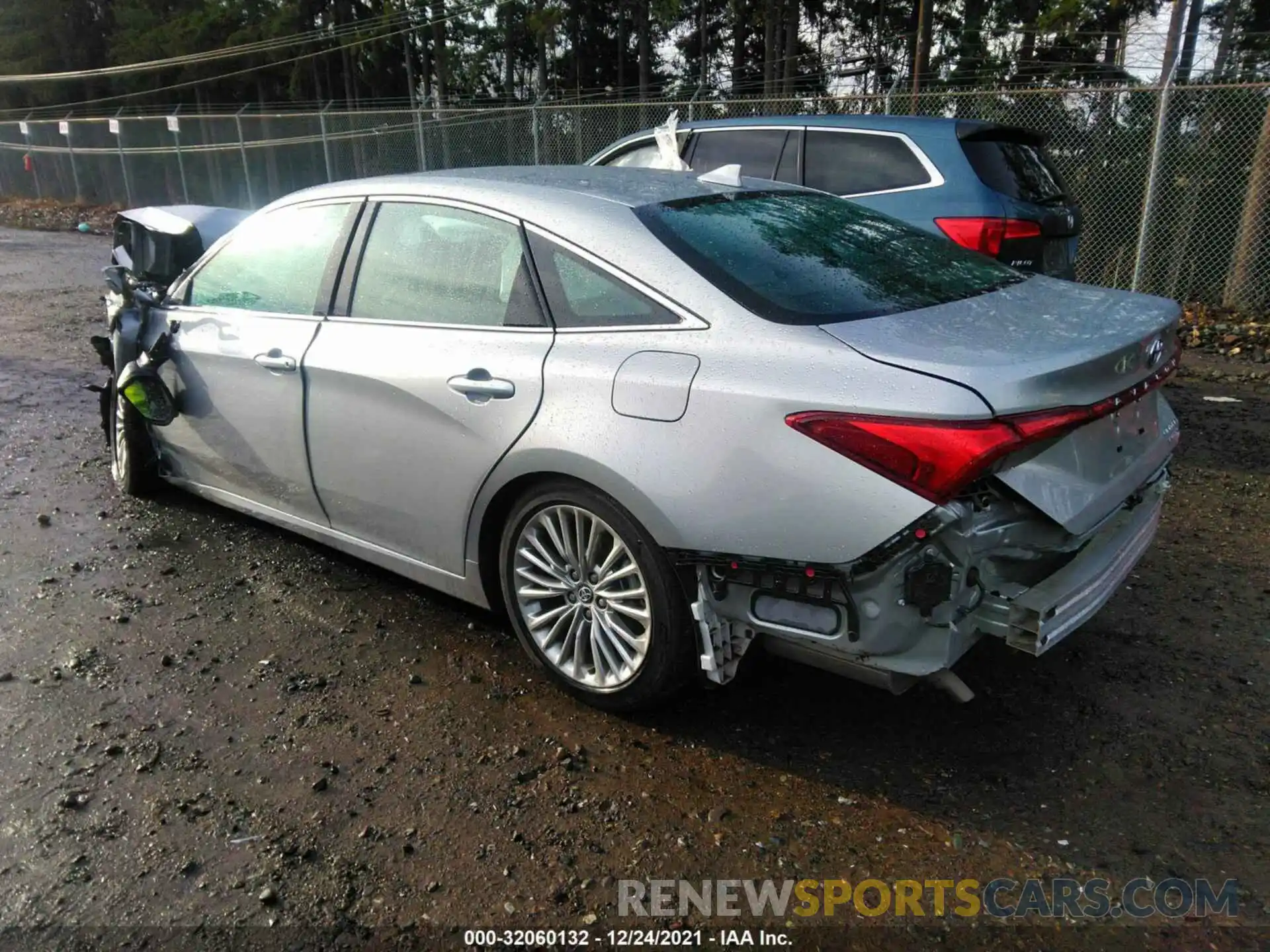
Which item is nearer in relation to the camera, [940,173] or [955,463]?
[955,463]

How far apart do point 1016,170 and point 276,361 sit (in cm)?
491

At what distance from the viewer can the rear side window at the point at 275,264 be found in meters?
3.81

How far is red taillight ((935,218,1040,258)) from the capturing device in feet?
19.3

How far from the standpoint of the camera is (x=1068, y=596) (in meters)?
2.56

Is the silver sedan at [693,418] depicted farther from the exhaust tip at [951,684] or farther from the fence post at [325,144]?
the fence post at [325,144]

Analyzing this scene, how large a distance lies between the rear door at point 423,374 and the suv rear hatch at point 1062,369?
1.06 meters

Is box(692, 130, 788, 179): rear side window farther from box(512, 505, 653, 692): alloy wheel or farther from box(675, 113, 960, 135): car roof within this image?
box(512, 505, 653, 692): alloy wheel

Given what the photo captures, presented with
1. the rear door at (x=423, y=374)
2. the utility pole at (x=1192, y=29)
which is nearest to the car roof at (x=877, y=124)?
the rear door at (x=423, y=374)

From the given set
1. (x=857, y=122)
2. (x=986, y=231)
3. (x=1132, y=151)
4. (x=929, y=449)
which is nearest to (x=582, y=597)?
(x=929, y=449)

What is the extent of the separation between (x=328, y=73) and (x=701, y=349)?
4635 centimetres

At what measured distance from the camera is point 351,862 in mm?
2490

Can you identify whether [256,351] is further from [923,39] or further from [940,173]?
[923,39]

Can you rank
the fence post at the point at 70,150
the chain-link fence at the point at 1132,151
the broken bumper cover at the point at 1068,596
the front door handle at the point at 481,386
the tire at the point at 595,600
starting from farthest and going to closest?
the fence post at the point at 70,150
the chain-link fence at the point at 1132,151
the front door handle at the point at 481,386
the tire at the point at 595,600
the broken bumper cover at the point at 1068,596

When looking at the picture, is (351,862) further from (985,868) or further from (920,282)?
(920,282)
